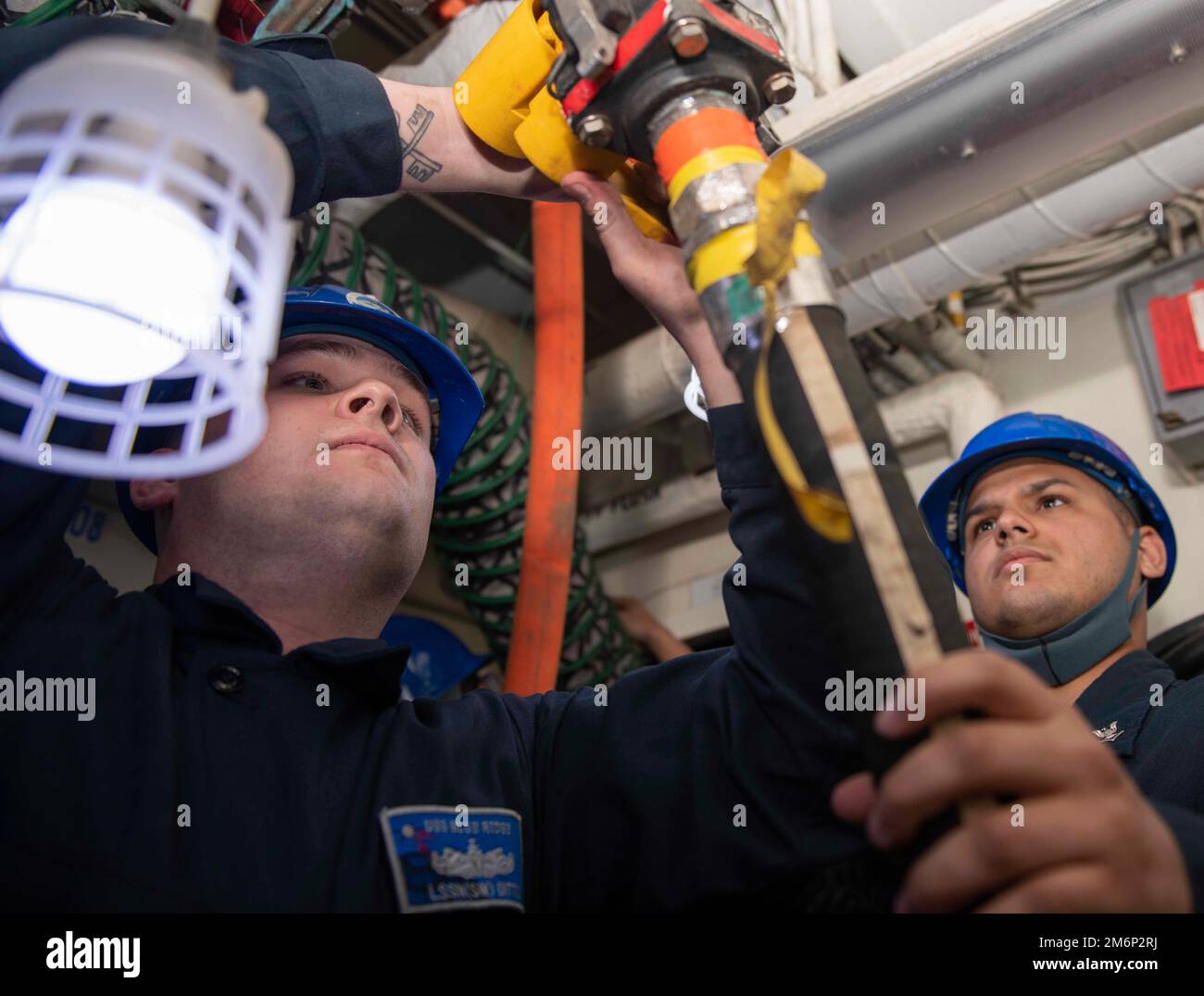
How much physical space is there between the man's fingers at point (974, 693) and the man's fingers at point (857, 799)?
0.05 meters

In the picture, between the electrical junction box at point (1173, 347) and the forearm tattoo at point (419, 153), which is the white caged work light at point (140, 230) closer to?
the forearm tattoo at point (419, 153)

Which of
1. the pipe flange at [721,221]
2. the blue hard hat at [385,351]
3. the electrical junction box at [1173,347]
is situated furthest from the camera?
the electrical junction box at [1173,347]

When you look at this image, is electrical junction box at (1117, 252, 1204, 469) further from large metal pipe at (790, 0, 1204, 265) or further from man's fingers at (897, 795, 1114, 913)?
man's fingers at (897, 795, 1114, 913)

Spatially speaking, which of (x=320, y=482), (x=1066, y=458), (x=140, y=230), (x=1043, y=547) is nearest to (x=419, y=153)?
(x=320, y=482)

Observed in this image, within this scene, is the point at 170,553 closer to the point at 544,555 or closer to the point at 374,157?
the point at 374,157

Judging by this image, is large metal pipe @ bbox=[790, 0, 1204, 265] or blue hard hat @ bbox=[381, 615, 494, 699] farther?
blue hard hat @ bbox=[381, 615, 494, 699]

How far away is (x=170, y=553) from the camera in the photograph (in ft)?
3.71

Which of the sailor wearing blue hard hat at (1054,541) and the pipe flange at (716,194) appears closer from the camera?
the pipe flange at (716,194)

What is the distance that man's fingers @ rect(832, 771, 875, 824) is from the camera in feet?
1.76

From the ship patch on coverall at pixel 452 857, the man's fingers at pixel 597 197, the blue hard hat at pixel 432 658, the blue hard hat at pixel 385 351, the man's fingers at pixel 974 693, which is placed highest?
the blue hard hat at pixel 385 351

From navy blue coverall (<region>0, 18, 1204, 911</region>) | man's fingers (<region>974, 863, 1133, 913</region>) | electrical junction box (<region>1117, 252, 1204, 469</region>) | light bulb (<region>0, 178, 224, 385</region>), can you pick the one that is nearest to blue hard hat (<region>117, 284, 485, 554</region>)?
navy blue coverall (<region>0, 18, 1204, 911</region>)

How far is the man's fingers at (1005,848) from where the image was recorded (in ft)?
1.52

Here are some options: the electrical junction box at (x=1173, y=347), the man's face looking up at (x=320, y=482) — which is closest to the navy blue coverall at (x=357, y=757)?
the man's face looking up at (x=320, y=482)

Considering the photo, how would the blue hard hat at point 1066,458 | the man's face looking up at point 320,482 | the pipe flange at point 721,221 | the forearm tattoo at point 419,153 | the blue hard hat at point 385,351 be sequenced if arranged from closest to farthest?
1. the pipe flange at point 721,221
2. the forearm tattoo at point 419,153
3. the man's face looking up at point 320,482
4. the blue hard hat at point 385,351
5. the blue hard hat at point 1066,458
